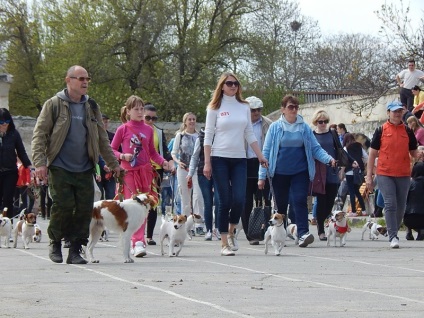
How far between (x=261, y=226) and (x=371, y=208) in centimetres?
946

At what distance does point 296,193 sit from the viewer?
1522 centimetres

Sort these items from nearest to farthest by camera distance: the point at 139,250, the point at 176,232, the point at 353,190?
the point at 139,250 → the point at 176,232 → the point at 353,190

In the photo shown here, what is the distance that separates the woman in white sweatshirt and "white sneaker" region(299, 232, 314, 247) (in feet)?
6.27

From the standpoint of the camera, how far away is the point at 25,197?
26.2 metres

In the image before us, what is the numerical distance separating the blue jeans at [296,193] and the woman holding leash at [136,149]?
6.12ft

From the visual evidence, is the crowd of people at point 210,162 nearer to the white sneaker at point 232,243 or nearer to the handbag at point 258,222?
the white sneaker at point 232,243

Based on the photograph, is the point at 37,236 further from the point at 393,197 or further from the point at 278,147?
the point at 393,197

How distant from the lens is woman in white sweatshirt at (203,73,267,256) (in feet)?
44.2

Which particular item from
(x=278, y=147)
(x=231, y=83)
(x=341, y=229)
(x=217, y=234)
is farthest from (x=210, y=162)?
(x=217, y=234)

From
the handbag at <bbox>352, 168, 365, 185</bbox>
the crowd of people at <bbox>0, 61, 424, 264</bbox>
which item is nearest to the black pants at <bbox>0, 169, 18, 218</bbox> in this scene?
the crowd of people at <bbox>0, 61, 424, 264</bbox>

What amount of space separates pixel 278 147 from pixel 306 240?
130 cm

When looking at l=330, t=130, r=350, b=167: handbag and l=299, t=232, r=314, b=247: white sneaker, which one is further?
l=330, t=130, r=350, b=167: handbag

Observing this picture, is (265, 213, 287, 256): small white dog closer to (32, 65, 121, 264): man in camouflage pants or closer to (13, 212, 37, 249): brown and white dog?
(32, 65, 121, 264): man in camouflage pants

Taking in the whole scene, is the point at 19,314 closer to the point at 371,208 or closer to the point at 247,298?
the point at 247,298
